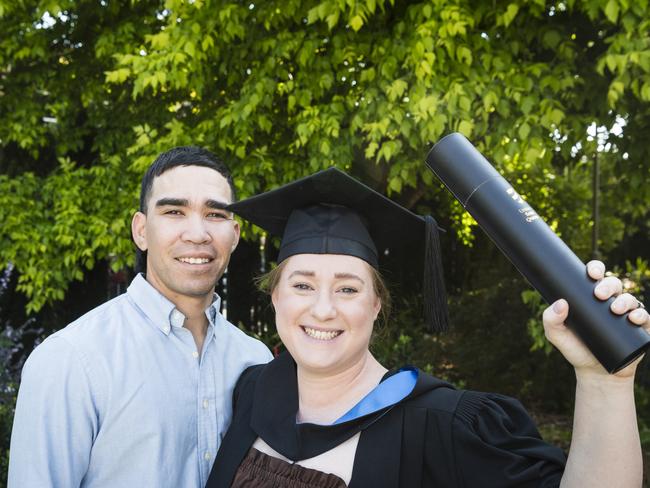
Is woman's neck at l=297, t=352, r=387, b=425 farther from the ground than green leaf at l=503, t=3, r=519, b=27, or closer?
closer

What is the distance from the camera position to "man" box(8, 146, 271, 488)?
6.98 feet

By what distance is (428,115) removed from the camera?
4.28 metres

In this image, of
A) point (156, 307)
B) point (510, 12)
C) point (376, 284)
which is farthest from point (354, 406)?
point (510, 12)

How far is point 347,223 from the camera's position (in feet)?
7.07

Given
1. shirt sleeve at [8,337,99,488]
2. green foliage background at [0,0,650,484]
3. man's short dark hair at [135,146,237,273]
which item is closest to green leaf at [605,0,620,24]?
green foliage background at [0,0,650,484]

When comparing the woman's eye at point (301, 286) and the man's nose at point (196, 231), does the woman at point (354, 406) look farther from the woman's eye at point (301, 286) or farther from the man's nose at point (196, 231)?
the man's nose at point (196, 231)

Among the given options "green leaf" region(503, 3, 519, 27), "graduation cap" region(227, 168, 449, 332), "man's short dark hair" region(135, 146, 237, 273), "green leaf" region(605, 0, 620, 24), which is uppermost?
"green leaf" region(503, 3, 519, 27)

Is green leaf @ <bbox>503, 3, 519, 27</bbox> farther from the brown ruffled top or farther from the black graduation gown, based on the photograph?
the brown ruffled top

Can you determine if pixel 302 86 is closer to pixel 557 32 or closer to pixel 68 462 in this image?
pixel 557 32

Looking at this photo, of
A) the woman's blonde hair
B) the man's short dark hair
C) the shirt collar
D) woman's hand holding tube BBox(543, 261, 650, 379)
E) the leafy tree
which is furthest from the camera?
the leafy tree

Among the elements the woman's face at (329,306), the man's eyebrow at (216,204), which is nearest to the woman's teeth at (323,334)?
the woman's face at (329,306)

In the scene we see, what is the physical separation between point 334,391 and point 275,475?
313mm

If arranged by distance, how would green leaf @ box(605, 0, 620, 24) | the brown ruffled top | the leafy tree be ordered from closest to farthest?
the brown ruffled top
green leaf @ box(605, 0, 620, 24)
the leafy tree

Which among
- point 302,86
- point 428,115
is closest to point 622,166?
point 428,115
